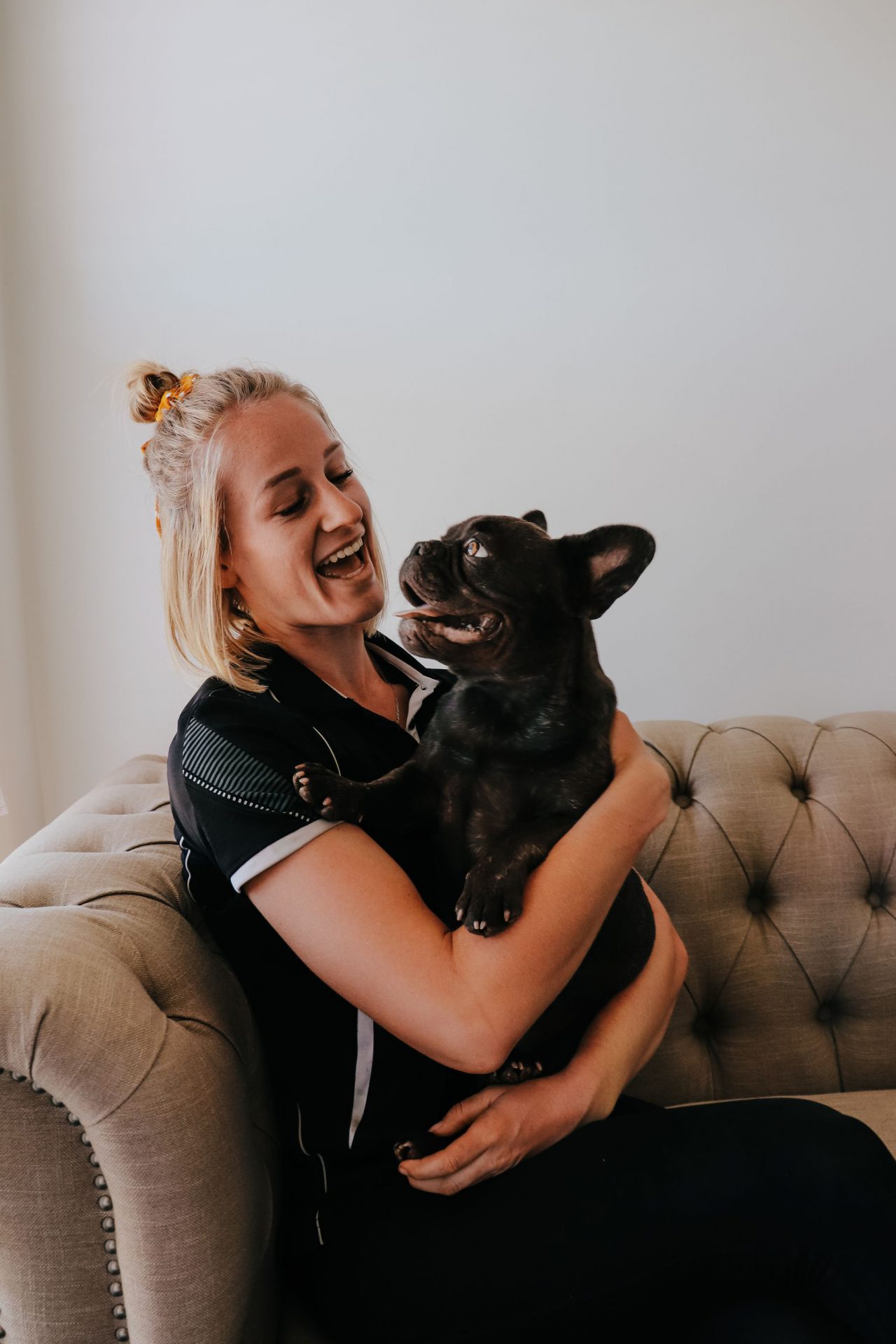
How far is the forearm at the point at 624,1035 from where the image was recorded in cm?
122

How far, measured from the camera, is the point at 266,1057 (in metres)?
1.30

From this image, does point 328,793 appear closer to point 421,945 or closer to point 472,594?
point 421,945

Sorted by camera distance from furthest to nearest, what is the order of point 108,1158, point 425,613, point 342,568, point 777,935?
point 777,935 < point 342,568 < point 425,613 < point 108,1158

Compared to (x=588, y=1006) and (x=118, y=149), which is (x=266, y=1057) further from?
(x=118, y=149)

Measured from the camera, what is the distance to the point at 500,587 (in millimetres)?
1196

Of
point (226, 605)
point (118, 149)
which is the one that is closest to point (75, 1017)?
point (226, 605)

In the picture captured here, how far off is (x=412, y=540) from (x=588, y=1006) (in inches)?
43.7

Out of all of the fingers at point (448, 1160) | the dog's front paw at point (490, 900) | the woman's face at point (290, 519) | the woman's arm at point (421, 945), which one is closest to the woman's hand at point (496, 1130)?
the fingers at point (448, 1160)

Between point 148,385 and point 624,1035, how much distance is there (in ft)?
3.60

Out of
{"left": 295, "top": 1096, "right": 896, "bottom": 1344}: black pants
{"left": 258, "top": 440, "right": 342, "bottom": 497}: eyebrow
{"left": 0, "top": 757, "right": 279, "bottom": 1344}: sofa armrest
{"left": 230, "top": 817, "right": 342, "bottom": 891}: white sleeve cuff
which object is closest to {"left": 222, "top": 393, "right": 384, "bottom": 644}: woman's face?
{"left": 258, "top": 440, "right": 342, "bottom": 497}: eyebrow

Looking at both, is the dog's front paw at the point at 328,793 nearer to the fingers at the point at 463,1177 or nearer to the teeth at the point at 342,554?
the teeth at the point at 342,554

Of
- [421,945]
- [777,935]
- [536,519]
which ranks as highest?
[536,519]

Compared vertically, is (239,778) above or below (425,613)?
below

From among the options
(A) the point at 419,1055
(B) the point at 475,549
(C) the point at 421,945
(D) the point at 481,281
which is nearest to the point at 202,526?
(B) the point at 475,549
